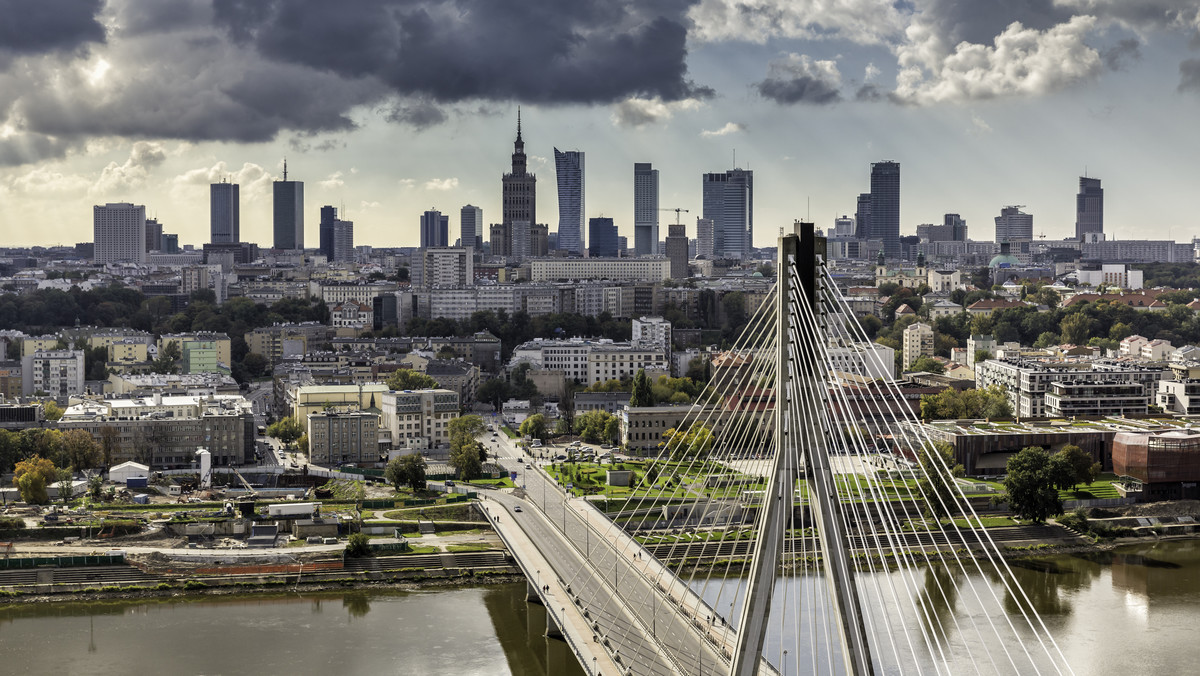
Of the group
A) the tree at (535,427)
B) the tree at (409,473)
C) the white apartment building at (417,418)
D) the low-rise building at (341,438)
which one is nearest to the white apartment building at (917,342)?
the tree at (535,427)

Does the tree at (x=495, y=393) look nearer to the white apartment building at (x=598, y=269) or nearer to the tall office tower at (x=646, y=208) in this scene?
the white apartment building at (x=598, y=269)

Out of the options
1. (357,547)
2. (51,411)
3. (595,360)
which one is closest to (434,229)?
(595,360)

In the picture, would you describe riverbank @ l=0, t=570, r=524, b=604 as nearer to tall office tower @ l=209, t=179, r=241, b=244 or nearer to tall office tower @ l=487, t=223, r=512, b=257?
tall office tower @ l=487, t=223, r=512, b=257

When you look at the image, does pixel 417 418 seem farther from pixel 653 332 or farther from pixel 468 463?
pixel 653 332

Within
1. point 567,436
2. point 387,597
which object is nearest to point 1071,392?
point 567,436

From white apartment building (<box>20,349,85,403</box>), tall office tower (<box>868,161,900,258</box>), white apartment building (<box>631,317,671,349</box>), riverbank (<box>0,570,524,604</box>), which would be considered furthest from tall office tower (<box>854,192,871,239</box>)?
riverbank (<box>0,570,524,604</box>)

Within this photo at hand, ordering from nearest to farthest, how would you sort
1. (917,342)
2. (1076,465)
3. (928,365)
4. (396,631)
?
(396,631)
(1076,465)
(928,365)
(917,342)
